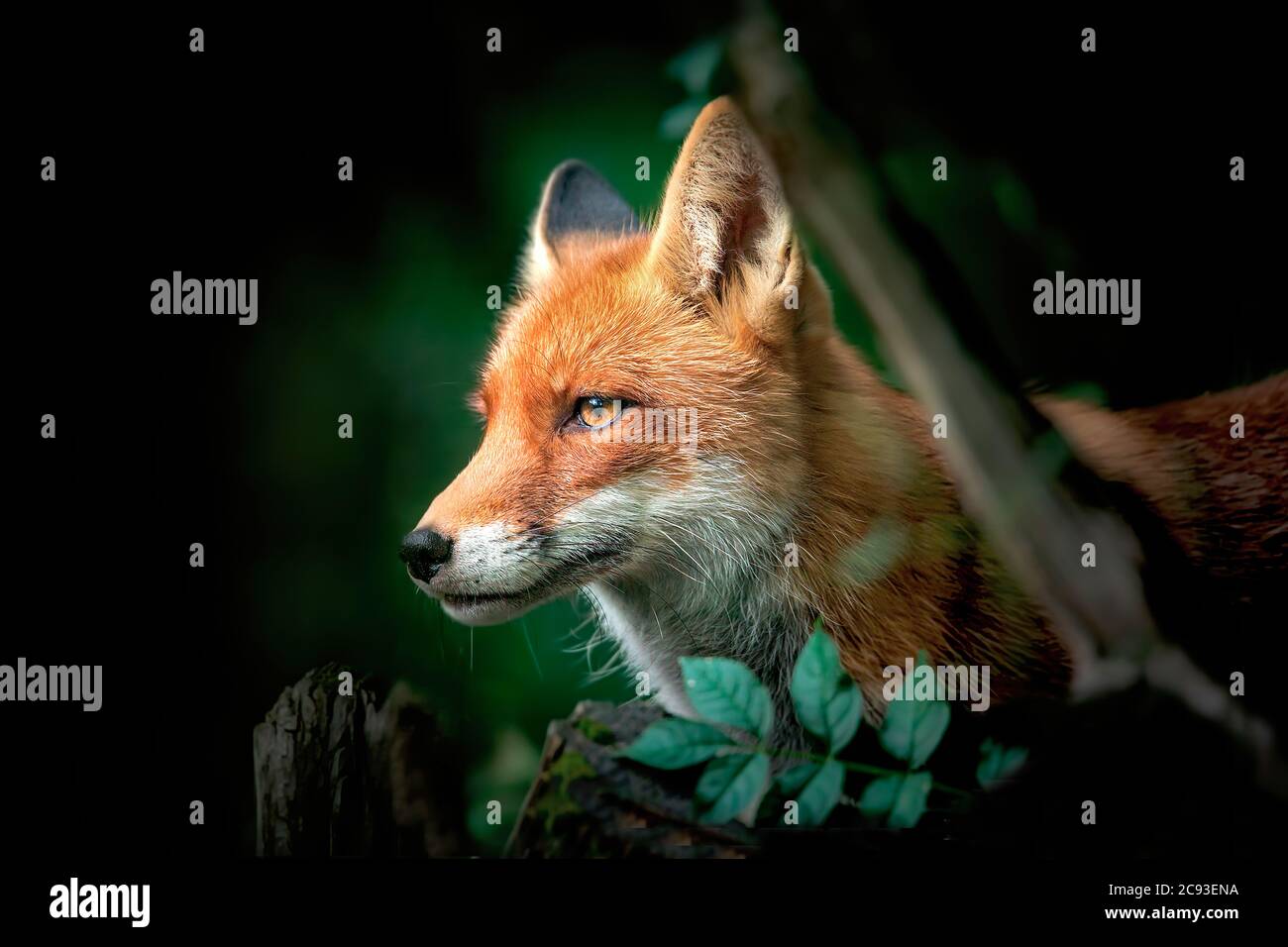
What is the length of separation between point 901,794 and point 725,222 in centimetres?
180

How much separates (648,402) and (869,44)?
1300mm

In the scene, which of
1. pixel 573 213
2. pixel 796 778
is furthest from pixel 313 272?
pixel 796 778

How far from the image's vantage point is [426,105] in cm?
384

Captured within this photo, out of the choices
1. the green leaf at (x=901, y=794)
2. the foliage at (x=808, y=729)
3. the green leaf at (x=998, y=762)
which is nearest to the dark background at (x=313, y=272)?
the foliage at (x=808, y=729)

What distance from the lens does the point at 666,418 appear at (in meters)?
3.23

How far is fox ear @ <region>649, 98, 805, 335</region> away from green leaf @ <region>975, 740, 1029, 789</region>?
1.46 metres

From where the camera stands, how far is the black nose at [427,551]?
2965 mm

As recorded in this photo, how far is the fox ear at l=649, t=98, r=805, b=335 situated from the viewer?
318 cm

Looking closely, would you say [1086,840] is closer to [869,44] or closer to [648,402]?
[648,402]

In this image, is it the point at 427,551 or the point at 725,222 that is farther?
the point at 725,222
